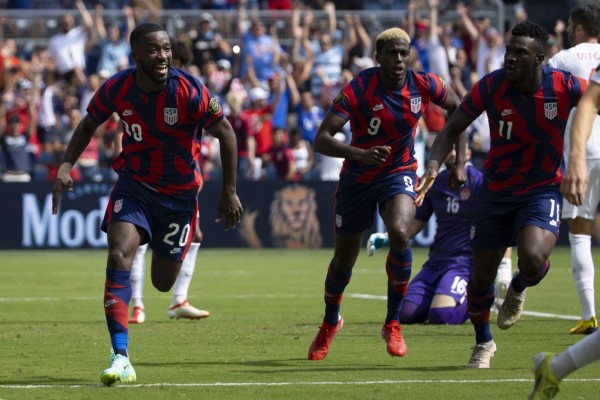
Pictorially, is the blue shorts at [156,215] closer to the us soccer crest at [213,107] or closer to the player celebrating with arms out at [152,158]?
the player celebrating with arms out at [152,158]

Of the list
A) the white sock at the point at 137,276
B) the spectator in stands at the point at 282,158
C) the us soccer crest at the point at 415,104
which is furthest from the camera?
the spectator in stands at the point at 282,158

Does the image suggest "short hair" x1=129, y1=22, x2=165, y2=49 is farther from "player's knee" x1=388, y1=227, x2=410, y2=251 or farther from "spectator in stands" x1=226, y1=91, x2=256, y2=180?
"spectator in stands" x1=226, y1=91, x2=256, y2=180

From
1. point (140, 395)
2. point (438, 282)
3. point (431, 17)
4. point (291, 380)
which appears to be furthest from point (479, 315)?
point (431, 17)

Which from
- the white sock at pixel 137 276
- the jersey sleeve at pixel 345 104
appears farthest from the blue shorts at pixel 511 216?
the white sock at pixel 137 276

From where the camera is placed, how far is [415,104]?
9.87m

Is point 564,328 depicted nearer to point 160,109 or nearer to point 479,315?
point 479,315

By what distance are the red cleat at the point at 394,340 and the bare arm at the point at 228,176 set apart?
1.64 metres

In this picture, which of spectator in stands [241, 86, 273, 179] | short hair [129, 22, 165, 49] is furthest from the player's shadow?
spectator in stands [241, 86, 273, 179]

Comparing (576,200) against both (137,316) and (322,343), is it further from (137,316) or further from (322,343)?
(137,316)

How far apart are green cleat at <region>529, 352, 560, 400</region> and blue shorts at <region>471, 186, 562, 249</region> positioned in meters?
2.31

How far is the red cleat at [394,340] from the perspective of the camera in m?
9.45

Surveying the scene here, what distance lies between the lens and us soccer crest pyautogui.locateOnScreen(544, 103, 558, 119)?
345 inches

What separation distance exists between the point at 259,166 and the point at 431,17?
4614 millimetres

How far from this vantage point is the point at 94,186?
75.0 feet
